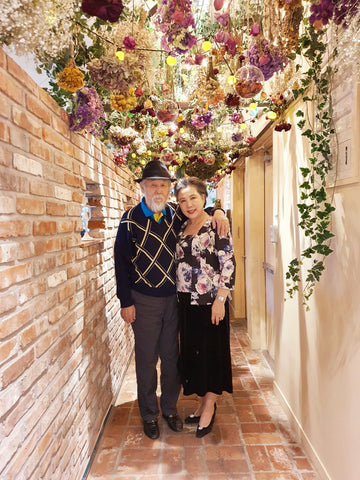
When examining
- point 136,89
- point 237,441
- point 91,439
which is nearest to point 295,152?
point 136,89

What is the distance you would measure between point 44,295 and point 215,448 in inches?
65.6

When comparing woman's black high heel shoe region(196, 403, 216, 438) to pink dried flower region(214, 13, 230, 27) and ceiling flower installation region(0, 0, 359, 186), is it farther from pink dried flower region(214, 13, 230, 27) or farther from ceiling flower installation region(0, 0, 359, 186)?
pink dried flower region(214, 13, 230, 27)

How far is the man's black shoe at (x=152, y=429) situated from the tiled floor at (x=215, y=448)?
0.11 ft

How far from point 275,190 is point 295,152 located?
2.23 feet

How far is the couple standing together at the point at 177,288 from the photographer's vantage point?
2428 mm

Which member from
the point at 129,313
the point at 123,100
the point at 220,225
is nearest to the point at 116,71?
the point at 123,100

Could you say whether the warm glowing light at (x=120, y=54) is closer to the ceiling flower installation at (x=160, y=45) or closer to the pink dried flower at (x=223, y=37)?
the ceiling flower installation at (x=160, y=45)

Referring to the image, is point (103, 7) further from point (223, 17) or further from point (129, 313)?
point (129, 313)

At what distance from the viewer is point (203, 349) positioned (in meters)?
2.48

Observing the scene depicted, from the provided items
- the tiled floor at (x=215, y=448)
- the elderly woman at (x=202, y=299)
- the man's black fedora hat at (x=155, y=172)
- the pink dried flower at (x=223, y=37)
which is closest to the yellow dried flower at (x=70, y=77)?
the pink dried flower at (x=223, y=37)

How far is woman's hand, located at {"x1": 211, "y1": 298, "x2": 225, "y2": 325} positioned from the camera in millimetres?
2375

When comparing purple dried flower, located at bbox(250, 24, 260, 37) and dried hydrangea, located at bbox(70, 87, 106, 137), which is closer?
purple dried flower, located at bbox(250, 24, 260, 37)

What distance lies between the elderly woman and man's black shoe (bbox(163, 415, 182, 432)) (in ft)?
0.50

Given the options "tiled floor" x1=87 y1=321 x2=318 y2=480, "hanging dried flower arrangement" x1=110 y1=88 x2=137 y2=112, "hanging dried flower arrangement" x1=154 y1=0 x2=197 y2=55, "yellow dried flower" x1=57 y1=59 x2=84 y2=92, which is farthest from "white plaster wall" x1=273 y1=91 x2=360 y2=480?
"yellow dried flower" x1=57 y1=59 x2=84 y2=92
